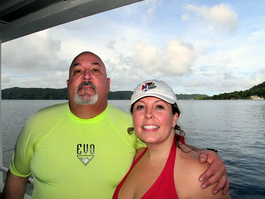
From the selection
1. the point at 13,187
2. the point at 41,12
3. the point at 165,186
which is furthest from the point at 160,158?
the point at 41,12

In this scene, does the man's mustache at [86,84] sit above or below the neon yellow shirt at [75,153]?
above

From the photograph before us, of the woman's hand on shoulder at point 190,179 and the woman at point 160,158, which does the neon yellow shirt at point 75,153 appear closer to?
the woman at point 160,158

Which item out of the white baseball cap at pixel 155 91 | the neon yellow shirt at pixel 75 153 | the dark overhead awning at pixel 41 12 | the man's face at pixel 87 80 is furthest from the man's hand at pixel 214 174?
the dark overhead awning at pixel 41 12

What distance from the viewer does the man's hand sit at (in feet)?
3.67

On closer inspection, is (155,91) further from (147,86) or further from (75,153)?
(75,153)

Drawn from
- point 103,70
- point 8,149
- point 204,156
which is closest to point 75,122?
point 103,70

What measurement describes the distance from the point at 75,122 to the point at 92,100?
23cm

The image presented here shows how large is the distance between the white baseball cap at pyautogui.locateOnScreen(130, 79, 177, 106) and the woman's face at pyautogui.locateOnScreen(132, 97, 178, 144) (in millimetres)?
38

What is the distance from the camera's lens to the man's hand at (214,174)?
3.67 feet

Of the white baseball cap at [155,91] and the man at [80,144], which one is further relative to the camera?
the man at [80,144]

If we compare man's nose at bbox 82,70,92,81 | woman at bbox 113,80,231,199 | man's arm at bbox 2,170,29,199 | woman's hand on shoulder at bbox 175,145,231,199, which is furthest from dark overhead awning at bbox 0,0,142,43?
man's arm at bbox 2,170,29,199

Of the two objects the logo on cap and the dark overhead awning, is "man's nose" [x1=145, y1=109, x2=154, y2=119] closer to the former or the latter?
the logo on cap

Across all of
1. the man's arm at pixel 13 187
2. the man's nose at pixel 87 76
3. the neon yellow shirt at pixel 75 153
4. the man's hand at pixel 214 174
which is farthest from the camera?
the man's arm at pixel 13 187

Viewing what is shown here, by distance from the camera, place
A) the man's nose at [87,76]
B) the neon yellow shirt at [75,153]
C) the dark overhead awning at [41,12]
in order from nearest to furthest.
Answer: the neon yellow shirt at [75,153], the man's nose at [87,76], the dark overhead awning at [41,12]
